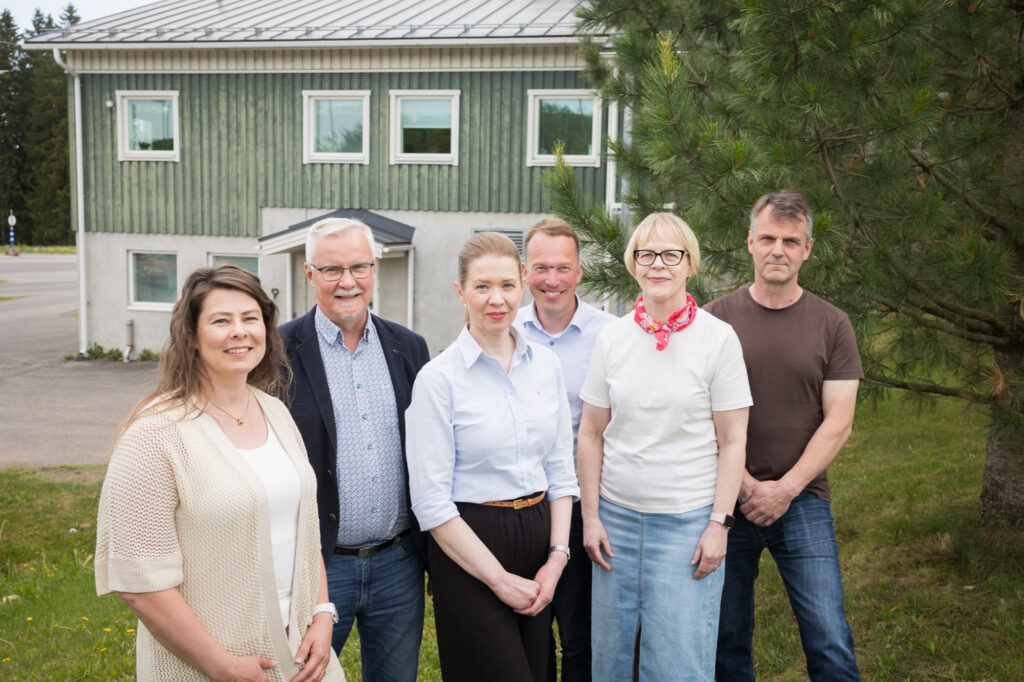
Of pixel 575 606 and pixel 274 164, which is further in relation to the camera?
pixel 274 164

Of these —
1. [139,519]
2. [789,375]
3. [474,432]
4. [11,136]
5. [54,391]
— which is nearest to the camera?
[139,519]

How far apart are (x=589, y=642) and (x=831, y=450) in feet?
4.00

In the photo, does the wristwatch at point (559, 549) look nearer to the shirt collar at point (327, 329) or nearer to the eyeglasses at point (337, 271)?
the shirt collar at point (327, 329)

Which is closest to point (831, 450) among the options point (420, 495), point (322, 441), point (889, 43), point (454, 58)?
point (420, 495)

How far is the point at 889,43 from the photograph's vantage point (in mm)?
4262

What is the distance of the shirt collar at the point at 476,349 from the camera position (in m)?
2.85

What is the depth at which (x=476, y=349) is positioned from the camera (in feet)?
9.39

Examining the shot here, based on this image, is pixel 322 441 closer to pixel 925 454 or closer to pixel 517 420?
pixel 517 420

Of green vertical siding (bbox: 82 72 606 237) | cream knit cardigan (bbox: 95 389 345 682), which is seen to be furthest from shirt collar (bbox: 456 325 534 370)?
green vertical siding (bbox: 82 72 606 237)

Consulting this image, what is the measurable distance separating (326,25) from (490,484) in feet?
46.5

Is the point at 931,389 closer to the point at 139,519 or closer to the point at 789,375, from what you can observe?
the point at 789,375

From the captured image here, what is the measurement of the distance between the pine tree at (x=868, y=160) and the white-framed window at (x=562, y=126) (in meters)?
8.19

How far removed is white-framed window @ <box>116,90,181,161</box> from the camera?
620 inches

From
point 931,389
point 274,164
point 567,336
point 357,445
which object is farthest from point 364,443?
point 274,164
